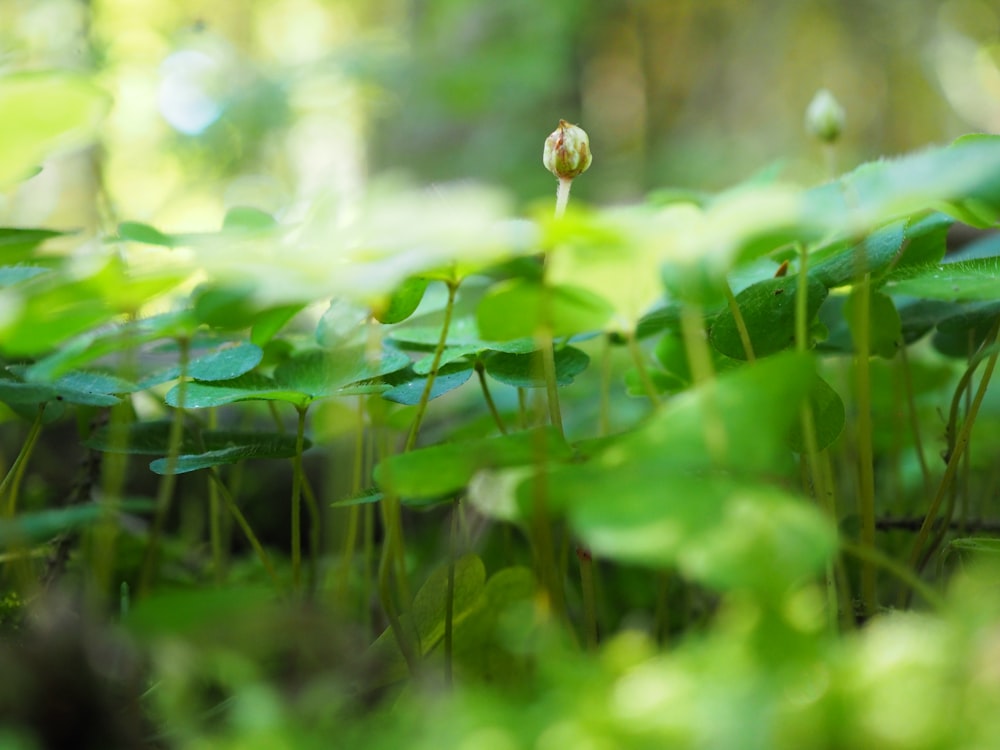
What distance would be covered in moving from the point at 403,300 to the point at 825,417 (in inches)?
12.5

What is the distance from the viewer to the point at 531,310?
18.0 inches

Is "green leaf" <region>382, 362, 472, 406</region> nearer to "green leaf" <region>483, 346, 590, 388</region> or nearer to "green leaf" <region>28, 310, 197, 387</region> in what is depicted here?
"green leaf" <region>483, 346, 590, 388</region>

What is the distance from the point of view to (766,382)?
1.17 ft

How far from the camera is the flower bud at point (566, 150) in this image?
60 centimetres

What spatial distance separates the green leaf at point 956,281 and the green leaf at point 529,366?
248 millimetres

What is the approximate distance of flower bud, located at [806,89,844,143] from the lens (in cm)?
94

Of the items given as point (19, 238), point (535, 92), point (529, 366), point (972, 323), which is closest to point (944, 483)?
point (972, 323)

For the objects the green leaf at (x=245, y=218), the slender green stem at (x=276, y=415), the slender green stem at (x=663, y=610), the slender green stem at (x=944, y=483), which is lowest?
the slender green stem at (x=663, y=610)

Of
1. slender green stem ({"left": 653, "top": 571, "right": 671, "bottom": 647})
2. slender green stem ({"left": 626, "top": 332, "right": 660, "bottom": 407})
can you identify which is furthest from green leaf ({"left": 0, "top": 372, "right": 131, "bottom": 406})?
slender green stem ({"left": 653, "top": 571, "right": 671, "bottom": 647})

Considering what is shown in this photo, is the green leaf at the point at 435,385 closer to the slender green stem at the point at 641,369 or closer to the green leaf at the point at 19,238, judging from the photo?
the slender green stem at the point at 641,369

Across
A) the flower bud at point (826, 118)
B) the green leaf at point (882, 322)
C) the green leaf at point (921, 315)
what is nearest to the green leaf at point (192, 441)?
the green leaf at point (882, 322)

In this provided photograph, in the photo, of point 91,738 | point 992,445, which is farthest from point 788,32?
point 91,738

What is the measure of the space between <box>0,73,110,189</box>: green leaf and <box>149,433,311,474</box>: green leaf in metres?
0.21

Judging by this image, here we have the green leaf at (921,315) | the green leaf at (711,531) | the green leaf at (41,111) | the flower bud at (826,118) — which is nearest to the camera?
the green leaf at (711,531)
